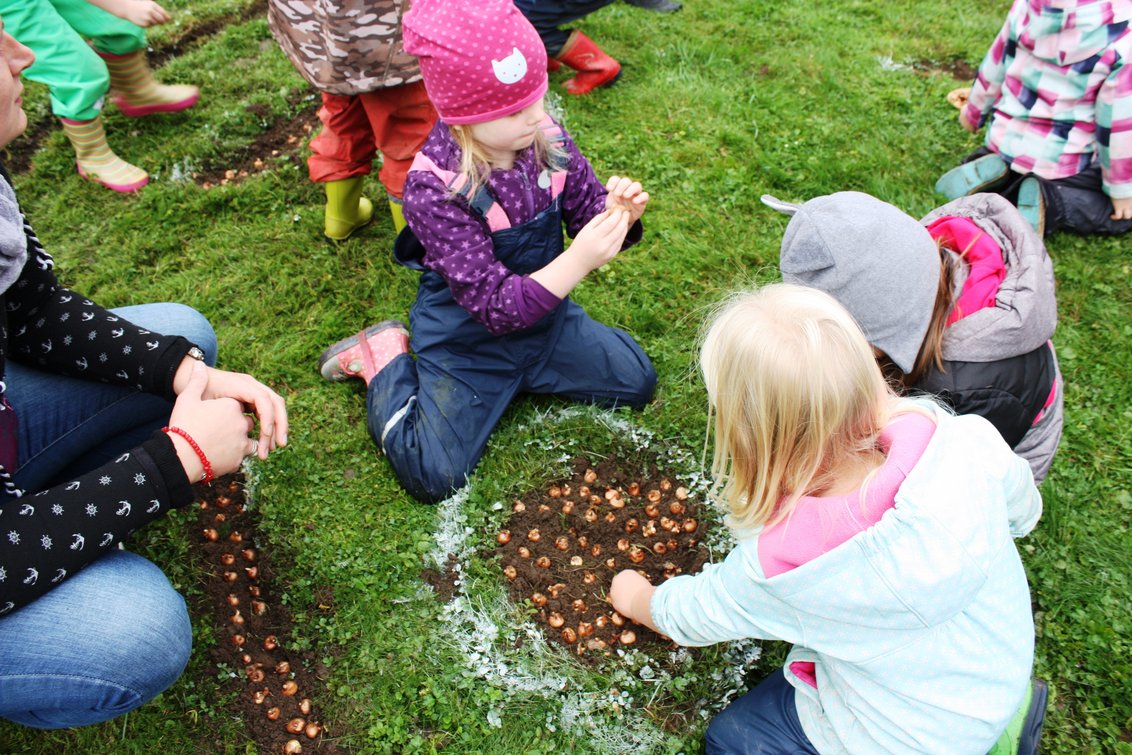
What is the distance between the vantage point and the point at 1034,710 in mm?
2133

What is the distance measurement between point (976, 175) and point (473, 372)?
2748 mm

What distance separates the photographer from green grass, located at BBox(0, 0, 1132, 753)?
2.40 metres

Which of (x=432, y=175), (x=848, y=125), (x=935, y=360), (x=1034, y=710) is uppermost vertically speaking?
(x=432, y=175)

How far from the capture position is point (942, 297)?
7.48 ft

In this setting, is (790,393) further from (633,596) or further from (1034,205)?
(1034,205)

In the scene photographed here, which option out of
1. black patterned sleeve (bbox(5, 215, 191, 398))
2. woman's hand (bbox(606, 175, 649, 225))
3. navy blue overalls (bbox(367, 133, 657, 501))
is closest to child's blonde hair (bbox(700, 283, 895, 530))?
woman's hand (bbox(606, 175, 649, 225))

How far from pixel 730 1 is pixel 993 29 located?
1.75 metres

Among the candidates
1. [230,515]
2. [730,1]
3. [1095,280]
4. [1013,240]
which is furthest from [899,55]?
[230,515]

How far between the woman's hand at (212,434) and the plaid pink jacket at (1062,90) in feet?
12.2

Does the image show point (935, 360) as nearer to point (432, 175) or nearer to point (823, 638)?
point (823, 638)

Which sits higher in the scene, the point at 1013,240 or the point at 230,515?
the point at 1013,240

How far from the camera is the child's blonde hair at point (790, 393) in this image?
1.67m

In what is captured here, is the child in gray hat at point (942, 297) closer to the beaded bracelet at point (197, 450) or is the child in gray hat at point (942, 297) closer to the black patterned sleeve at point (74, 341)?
the beaded bracelet at point (197, 450)

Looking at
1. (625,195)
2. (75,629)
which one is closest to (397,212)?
(625,195)
